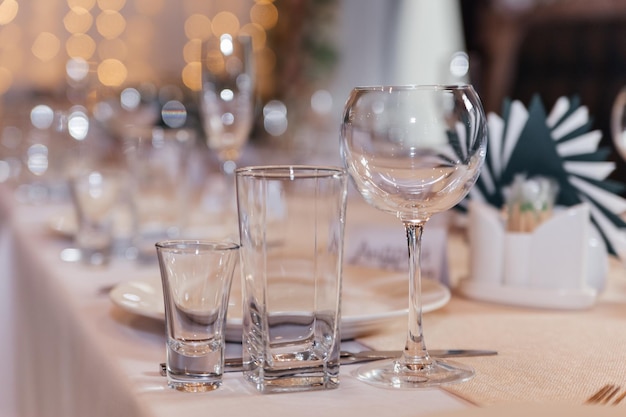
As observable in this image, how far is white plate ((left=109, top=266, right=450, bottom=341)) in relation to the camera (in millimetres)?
840

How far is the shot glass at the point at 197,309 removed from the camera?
0.69 meters

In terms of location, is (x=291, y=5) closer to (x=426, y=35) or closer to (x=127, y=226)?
(x=426, y=35)

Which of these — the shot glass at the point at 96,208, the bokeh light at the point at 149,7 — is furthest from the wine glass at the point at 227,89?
the bokeh light at the point at 149,7

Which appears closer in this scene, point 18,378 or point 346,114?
point 346,114

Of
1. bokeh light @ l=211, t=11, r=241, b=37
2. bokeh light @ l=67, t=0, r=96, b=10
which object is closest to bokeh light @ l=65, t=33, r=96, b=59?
bokeh light @ l=67, t=0, r=96, b=10

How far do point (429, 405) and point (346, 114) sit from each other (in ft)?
0.78

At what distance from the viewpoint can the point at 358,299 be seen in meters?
0.99

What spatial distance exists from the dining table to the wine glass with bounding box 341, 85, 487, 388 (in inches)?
1.9

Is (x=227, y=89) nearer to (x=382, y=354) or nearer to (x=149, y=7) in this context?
(x=382, y=354)

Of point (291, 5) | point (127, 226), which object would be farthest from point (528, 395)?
point (291, 5)

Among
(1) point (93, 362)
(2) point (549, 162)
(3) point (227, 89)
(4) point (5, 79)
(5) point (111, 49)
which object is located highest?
(5) point (111, 49)

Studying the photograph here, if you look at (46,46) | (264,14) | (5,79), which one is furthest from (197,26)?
(5,79)

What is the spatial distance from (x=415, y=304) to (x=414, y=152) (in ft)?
0.40

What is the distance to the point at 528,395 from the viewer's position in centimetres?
67
